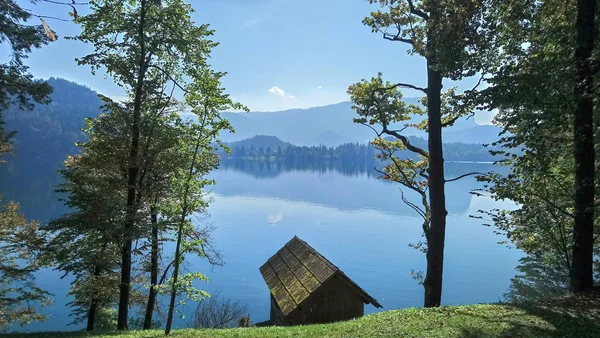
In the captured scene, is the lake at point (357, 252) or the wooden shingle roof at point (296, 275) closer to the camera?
the wooden shingle roof at point (296, 275)

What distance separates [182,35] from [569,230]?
57.8 ft

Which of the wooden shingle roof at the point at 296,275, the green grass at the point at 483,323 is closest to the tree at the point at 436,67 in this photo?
the green grass at the point at 483,323

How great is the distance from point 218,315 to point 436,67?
79.6 ft

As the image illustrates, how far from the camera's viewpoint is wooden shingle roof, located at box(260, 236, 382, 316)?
18.8m

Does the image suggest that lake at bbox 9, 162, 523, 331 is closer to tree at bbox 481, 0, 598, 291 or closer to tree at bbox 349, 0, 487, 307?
tree at bbox 349, 0, 487, 307

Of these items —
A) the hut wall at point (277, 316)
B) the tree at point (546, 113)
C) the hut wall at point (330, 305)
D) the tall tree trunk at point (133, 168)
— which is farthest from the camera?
the hut wall at point (277, 316)

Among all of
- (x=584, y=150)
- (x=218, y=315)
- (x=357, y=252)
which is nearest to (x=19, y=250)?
(x=218, y=315)

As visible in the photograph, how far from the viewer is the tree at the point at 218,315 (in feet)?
87.4

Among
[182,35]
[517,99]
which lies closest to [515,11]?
[517,99]

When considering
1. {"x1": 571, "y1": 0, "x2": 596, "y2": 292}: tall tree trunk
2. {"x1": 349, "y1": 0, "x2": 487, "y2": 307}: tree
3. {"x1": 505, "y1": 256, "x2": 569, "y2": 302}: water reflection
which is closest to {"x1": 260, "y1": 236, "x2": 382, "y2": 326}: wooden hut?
{"x1": 349, "y1": 0, "x2": 487, "y2": 307}: tree

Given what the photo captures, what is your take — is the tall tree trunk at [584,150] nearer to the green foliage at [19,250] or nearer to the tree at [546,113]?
the tree at [546,113]

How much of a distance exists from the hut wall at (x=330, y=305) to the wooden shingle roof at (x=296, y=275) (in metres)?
0.29

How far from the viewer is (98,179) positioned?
54.2 ft

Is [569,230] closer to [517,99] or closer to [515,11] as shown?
[517,99]
